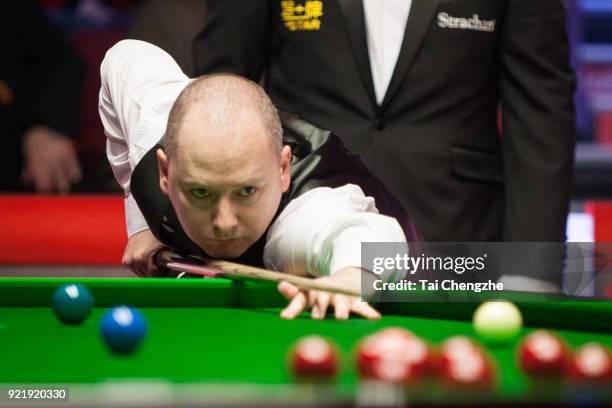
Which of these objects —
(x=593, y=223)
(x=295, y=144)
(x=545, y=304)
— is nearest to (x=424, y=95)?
(x=295, y=144)

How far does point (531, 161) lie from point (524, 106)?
164 mm

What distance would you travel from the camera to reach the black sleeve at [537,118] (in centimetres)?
327

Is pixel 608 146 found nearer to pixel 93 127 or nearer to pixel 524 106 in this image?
pixel 93 127

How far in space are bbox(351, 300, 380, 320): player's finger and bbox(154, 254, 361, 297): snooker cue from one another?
2 cm

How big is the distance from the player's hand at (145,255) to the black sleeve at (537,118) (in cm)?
106

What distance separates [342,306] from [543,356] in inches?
26.3

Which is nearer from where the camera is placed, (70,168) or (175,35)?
(175,35)

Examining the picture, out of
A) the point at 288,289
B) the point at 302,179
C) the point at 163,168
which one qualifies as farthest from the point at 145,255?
the point at 288,289

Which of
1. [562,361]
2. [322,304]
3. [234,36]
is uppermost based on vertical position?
[234,36]

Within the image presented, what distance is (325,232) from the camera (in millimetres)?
2496

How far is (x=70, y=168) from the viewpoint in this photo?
502cm

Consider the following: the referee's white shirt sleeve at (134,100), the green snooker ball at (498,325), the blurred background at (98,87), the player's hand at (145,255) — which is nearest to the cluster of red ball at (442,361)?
the green snooker ball at (498,325)

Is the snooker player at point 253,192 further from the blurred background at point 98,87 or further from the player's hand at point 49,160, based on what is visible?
the player's hand at point 49,160
